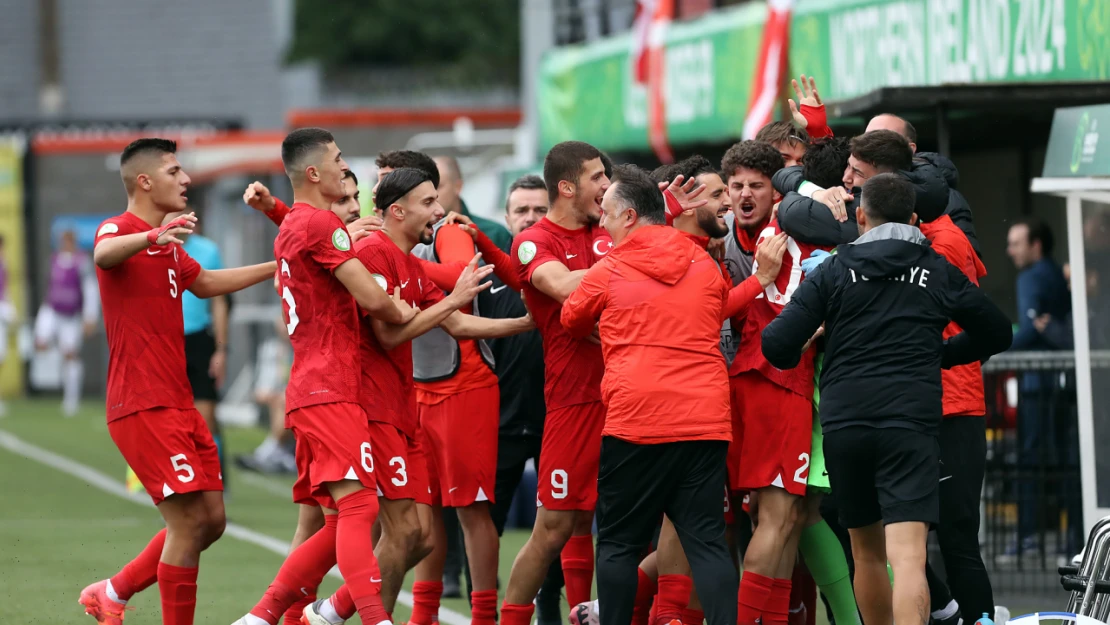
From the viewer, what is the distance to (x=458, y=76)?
3291cm

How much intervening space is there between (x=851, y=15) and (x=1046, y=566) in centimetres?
430

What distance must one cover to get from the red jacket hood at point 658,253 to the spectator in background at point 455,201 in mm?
2125

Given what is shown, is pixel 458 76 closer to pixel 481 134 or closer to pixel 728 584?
pixel 481 134

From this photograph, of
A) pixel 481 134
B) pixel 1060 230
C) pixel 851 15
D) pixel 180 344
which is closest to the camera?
pixel 180 344

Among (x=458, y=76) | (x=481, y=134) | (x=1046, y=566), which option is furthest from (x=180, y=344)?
(x=458, y=76)

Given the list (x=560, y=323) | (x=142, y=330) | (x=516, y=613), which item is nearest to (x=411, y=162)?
(x=560, y=323)

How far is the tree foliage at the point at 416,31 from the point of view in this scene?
34531 mm

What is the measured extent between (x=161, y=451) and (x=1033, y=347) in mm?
5671

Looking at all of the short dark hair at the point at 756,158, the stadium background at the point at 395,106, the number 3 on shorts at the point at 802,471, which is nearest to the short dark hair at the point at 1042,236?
the stadium background at the point at 395,106

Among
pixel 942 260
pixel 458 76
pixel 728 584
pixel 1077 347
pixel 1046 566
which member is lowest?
pixel 1046 566

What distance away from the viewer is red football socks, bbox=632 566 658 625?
7.25m

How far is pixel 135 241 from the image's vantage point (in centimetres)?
682

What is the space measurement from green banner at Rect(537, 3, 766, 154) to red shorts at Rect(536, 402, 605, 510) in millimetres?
6541

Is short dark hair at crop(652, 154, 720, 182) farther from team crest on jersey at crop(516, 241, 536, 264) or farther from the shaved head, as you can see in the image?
the shaved head
